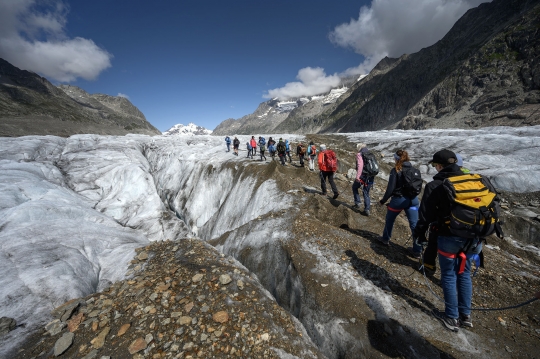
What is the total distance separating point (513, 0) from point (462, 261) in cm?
21117

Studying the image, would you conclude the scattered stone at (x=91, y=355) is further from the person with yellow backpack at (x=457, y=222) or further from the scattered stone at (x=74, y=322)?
the person with yellow backpack at (x=457, y=222)

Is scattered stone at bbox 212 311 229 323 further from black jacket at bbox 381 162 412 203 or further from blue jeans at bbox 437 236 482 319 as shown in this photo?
black jacket at bbox 381 162 412 203

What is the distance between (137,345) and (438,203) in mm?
7243

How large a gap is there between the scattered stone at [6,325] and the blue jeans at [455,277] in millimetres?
10323

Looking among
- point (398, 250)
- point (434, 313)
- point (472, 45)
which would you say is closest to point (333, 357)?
point (434, 313)

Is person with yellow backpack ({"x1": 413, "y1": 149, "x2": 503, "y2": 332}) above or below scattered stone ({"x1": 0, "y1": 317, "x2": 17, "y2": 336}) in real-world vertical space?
above

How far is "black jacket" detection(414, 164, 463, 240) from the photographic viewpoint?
4.44 m

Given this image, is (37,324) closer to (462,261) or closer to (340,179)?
(462,261)

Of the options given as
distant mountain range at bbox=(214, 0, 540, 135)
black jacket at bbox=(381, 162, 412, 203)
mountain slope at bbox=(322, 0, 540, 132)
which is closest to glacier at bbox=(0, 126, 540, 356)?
black jacket at bbox=(381, 162, 412, 203)

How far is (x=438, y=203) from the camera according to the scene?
4.60 metres

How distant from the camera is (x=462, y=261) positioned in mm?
4320

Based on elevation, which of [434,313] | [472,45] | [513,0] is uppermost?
[513,0]

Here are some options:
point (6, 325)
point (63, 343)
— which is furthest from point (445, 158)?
point (6, 325)

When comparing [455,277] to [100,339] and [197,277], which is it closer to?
[197,277]
